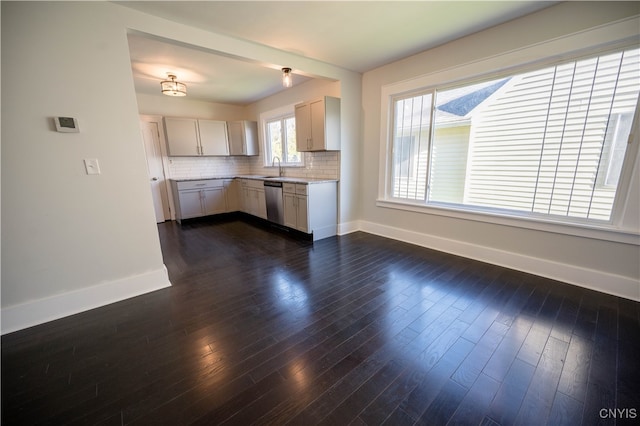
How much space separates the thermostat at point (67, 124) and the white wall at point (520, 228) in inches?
139

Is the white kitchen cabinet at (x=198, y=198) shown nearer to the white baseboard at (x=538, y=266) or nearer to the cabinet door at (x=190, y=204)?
the cabinet door at (x=190, y=204)

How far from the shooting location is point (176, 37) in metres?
2.39

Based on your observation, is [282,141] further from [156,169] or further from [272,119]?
[156,169]

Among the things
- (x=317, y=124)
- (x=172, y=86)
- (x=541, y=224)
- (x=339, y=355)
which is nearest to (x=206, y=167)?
(x=172, y=86)

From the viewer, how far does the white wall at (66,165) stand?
5.95 ft

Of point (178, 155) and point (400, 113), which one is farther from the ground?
point (400, 113)

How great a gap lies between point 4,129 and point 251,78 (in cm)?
306

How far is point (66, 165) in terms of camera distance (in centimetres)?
200

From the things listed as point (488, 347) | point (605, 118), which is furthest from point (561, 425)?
point (605, 118)

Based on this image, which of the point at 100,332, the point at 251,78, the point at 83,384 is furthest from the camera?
the point at 251,78

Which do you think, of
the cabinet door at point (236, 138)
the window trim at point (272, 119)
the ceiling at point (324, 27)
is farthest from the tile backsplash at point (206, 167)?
the ceiling at point (324, 27)

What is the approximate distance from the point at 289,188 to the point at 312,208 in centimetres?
57

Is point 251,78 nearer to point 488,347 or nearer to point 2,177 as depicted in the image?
point 2,177

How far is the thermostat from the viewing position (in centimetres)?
193
